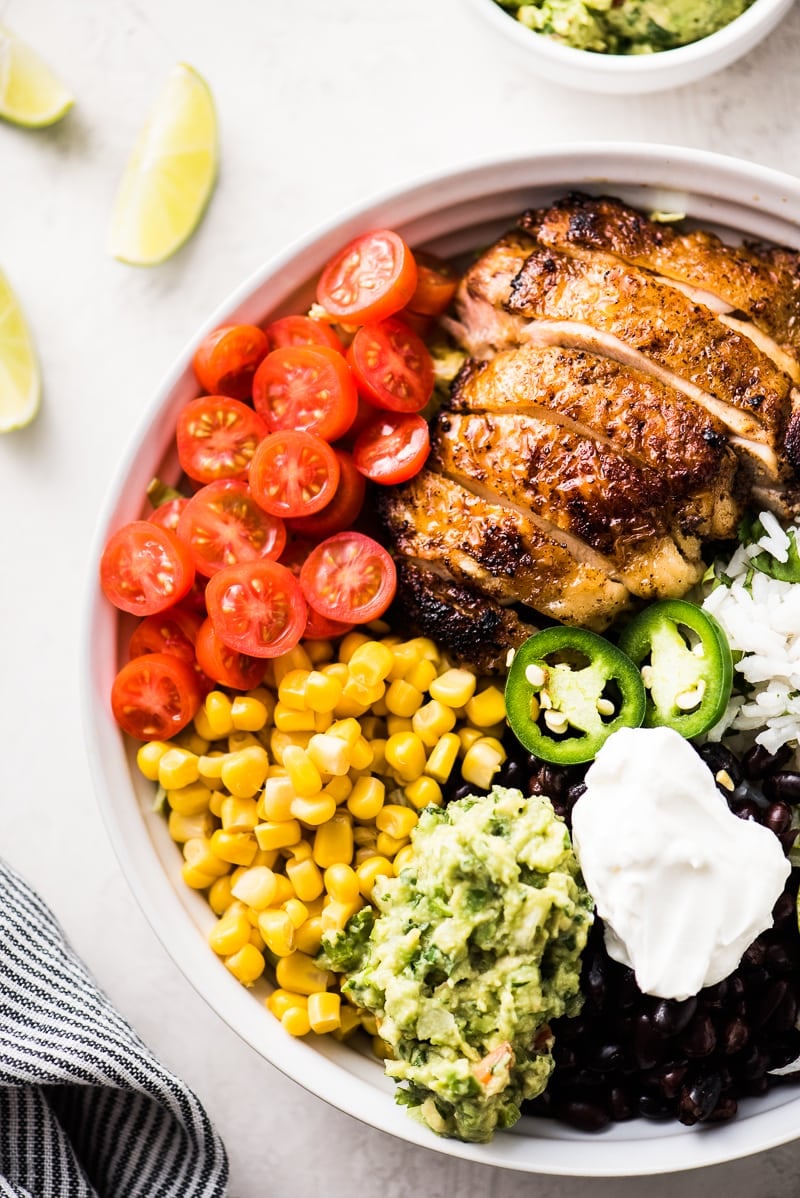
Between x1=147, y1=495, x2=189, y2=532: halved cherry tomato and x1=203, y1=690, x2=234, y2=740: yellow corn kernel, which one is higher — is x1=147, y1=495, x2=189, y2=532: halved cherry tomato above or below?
above

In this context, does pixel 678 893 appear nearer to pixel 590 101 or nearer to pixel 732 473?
pixel 732 473

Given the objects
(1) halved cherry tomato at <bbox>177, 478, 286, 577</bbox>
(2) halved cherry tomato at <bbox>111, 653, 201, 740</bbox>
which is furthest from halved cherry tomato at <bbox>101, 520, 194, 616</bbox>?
(2) halved cherry tomato at <bbox>111, 653, 201, 740</bbox>

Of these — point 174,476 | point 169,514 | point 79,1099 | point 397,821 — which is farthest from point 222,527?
point 79,1099

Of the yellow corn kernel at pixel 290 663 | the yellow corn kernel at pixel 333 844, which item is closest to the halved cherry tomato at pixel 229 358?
the yellow corn kernel at pixel 290 663

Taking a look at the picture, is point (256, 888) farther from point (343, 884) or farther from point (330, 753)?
point (330, 753)

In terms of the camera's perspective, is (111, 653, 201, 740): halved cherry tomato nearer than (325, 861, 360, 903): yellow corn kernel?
No

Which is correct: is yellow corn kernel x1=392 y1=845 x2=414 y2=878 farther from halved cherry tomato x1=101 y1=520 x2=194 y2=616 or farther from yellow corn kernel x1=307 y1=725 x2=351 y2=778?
halved cherry tomato x1=101 y1=520 x2=194 y2=616

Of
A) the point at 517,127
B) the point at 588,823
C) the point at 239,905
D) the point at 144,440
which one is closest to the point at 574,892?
the point at 588,823
